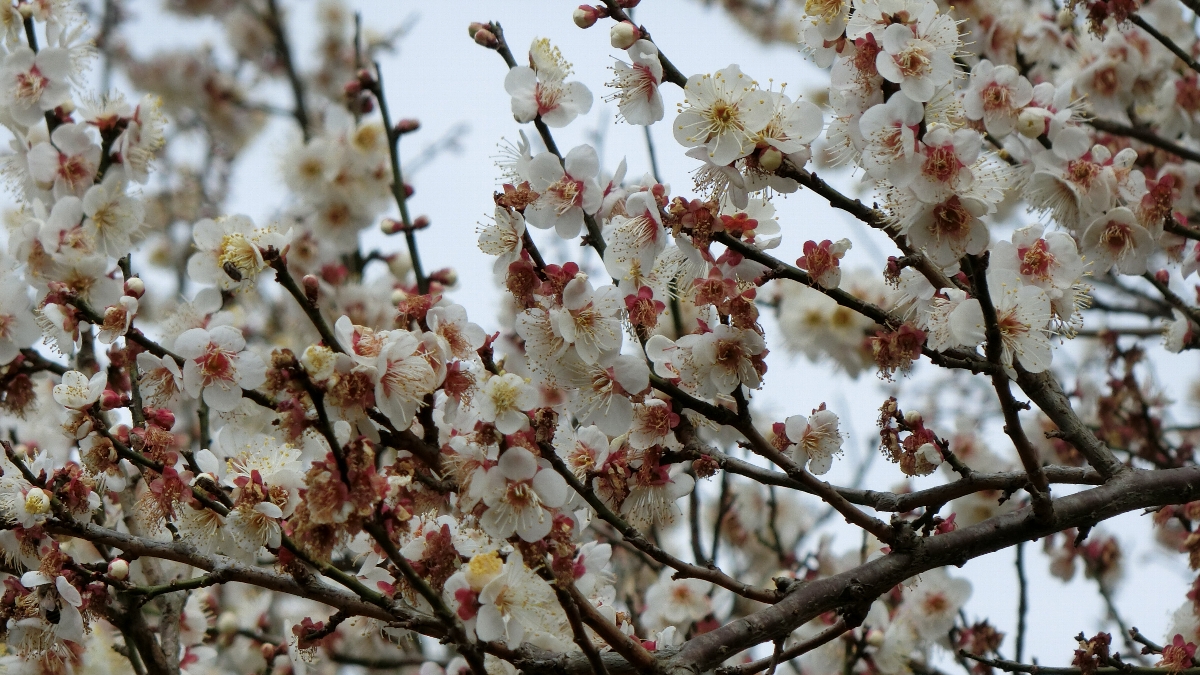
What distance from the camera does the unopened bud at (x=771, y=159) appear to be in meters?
1.89

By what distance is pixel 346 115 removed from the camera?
191 inches

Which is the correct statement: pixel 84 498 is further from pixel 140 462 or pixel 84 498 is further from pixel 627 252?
pixel 627 252

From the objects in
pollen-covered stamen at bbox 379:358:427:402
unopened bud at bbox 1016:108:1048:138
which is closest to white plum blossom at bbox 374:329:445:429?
pollen-covered stamen at bbox 379:358:427:402

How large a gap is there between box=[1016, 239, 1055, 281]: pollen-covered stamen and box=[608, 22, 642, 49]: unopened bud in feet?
2.95

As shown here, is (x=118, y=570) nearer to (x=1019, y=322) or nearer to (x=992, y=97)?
(x=1019, y=322)

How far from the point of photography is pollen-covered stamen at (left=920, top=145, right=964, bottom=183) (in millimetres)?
1849

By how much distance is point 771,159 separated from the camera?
189cm

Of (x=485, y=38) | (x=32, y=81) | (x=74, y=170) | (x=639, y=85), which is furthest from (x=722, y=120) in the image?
(x=32, y=81)

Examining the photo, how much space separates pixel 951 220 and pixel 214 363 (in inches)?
55.3

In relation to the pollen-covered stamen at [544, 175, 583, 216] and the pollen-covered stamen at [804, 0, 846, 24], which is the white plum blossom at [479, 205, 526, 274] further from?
the pollen-covered stamen at [804, 0, 846, 24]

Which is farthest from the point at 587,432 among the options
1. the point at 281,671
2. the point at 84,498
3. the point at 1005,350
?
the point at 281,671

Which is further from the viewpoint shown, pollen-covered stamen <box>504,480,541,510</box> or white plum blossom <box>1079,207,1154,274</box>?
white plum blossom <box>1079,207,1154,274</box>

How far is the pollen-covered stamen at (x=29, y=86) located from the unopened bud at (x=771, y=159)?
218 cm

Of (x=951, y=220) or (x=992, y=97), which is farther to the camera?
(x=992, y=97)
